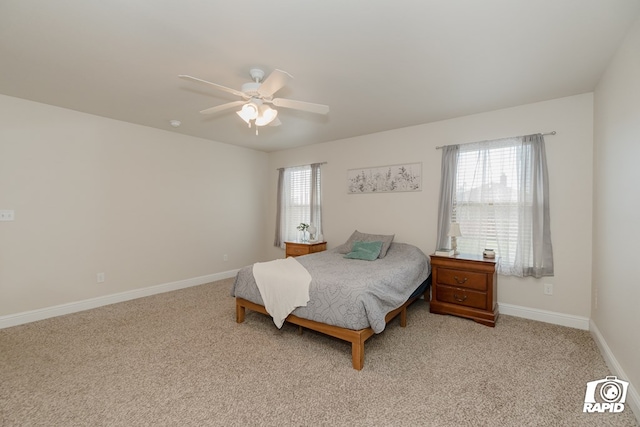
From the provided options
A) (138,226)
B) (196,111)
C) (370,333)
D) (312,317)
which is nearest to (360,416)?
(370,333)

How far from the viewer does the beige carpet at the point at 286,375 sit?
1710mm

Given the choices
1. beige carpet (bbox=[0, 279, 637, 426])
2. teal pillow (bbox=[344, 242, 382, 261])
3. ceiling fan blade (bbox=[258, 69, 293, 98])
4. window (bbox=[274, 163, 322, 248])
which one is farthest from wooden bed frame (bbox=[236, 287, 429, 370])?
window (bbox=[274, 163, 322, 248])

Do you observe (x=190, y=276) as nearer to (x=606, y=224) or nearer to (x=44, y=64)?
(x=44, y=64)

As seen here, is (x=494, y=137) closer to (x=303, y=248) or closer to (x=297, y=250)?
(x=303, y=248)

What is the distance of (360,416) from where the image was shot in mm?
1705

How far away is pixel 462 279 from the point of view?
3.20 metres

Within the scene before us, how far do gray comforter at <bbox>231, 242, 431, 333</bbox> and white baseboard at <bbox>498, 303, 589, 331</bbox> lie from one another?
3.20ft

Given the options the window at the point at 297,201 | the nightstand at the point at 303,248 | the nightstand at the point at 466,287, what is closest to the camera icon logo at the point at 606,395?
the nightstand at the point at 466,287

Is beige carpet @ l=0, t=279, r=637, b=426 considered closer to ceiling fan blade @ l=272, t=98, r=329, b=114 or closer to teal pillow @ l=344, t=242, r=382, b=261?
teal pillow @ l=344, t=242, r=382, b=261

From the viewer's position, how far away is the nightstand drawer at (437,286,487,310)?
308 centimetres

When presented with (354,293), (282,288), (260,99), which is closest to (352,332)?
(354,293)

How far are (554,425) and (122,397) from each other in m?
2.70

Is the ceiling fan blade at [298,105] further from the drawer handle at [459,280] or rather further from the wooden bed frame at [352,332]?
the drawer handle at [459,280]

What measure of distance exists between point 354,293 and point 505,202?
2.32 metres
